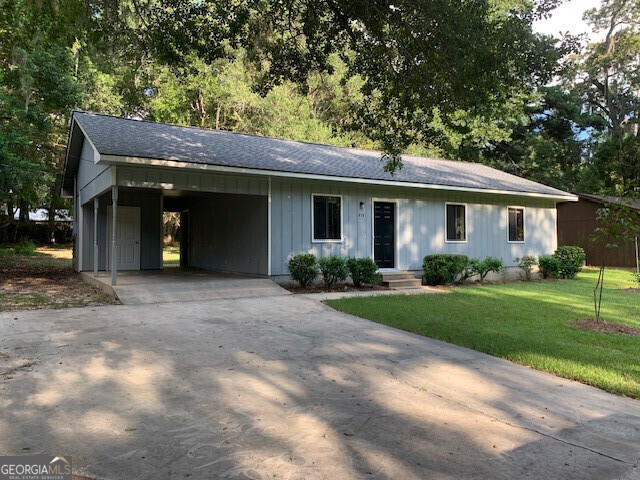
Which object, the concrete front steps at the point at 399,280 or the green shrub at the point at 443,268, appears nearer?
the concrete front steps at the point at 399,280

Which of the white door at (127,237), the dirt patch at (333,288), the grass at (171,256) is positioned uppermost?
the white door at (127,237)

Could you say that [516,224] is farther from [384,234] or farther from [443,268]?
[384,234]

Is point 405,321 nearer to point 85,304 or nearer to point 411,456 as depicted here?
point 411,456

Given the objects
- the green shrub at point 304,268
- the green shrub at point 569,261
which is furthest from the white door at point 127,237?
the green shrub at point 569,261

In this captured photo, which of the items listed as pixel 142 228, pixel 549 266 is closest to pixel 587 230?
pixel 549 266

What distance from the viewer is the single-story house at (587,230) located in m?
19.5

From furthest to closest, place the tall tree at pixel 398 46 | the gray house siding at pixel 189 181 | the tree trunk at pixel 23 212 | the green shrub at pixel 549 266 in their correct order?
the tree trunk at pixel 23 212 < the green shrub at pixel 549 266 < the gray house siding at pixel 189 181 < the tall tree at pixel 398 46

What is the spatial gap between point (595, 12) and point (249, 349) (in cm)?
3363

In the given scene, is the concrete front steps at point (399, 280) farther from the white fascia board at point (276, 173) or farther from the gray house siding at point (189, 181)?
the gray house siding at point (189, 181)

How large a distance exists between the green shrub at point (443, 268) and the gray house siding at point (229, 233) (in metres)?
4.78

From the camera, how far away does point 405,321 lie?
727 centimetres

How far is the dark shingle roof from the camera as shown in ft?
33.7

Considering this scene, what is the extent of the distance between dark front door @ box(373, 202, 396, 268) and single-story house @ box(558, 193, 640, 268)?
1104 centimetres
